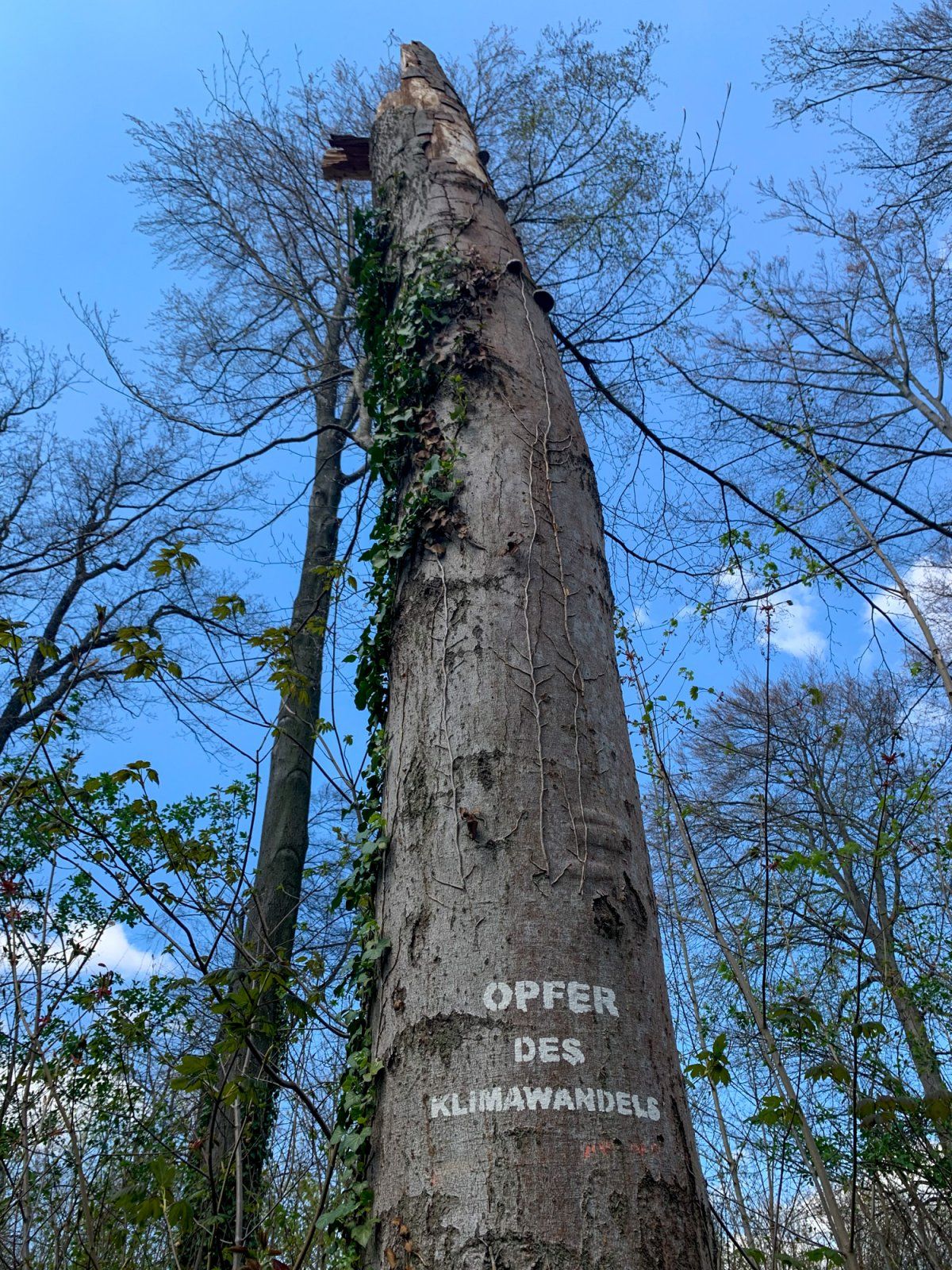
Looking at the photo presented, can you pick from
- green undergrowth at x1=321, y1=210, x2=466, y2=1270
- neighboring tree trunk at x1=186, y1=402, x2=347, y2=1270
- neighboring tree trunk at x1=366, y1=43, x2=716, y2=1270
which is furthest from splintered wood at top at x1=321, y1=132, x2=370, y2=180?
neighboring tree trunk at x1=366, y1=43, x2=716, y2=1270

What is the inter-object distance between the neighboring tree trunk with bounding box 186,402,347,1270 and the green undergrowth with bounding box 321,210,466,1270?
0.26 metres

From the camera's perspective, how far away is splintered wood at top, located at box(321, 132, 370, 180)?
5.20 meters

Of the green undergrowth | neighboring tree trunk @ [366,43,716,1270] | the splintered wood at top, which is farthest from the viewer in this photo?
the splintered wood at top

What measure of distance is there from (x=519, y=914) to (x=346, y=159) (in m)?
5.02

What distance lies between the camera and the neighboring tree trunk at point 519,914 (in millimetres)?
1373

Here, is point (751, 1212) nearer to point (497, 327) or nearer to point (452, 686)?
point (452, 686)

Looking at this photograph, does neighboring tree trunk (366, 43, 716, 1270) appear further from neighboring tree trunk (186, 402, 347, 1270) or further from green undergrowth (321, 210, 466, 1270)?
neighboring tree trunk (186, 402, 347, 1270)

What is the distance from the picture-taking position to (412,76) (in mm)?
4422

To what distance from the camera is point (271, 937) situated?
4023 mm

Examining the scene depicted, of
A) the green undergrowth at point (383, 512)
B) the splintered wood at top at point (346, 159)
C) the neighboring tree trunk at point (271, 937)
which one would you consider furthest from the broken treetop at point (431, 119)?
the neighboring tree trunk at point (271, 937)

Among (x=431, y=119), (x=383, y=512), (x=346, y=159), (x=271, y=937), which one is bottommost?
(x=271, y=937)

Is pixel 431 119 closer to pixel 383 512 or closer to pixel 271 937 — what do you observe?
pixel 383 512

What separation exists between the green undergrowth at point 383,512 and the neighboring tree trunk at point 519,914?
0.19 ft

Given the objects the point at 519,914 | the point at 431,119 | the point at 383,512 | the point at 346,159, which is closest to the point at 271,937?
the point at 383,512
